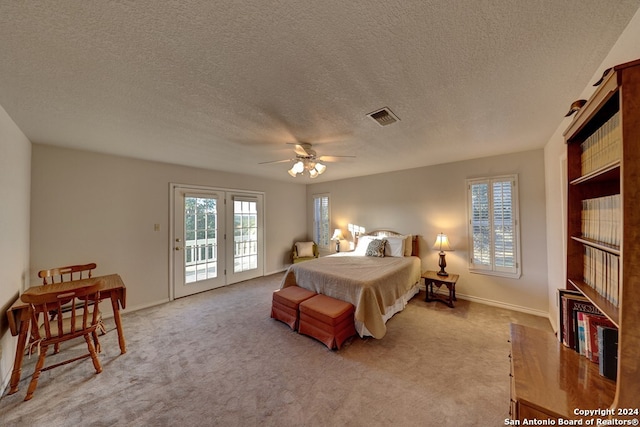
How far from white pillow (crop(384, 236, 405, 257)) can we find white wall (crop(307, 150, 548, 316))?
0.42 metres

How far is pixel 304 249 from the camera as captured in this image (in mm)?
5629

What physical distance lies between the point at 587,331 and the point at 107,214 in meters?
5.00

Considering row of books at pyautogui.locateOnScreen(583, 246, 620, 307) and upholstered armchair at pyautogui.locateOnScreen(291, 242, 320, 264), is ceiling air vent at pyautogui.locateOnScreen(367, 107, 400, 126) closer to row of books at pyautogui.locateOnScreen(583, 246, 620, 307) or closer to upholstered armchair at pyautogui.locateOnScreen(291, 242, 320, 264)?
row of books at pyautogui.locateOnScreen(583, 246, 620, 307)

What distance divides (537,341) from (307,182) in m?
5.19

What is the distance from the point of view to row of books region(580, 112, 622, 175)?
912 mm

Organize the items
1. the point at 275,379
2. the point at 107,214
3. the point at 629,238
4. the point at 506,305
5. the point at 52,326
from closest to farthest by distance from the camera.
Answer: the point at 629,238 < the point at 275,379 < the point at 52,326 < the point at 107,214 < the point at 506,305

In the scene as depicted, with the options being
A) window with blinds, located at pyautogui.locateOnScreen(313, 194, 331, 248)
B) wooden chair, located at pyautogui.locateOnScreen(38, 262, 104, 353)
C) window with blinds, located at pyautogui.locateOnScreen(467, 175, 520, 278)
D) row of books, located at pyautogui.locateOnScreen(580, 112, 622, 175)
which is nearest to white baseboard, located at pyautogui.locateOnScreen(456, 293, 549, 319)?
window with blinds, located at pyautogui.locateOnScreen(467, 175, 520, 278)

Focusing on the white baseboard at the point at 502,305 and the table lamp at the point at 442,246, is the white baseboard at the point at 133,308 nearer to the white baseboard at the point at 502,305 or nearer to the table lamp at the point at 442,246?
the table lamp at the point at 442,246

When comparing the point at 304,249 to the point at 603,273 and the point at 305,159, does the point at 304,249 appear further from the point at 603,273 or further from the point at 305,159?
the point at 603,273

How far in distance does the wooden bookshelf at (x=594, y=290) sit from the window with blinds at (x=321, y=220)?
446 centimetres

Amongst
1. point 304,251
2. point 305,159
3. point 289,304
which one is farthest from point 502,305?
point 304,251

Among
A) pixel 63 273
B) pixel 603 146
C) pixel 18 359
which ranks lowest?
pixel 18 359

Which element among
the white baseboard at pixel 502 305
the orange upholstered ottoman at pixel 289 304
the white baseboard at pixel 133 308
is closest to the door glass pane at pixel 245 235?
the white baseboard at pixel 133 308

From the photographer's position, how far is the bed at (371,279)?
259cm
